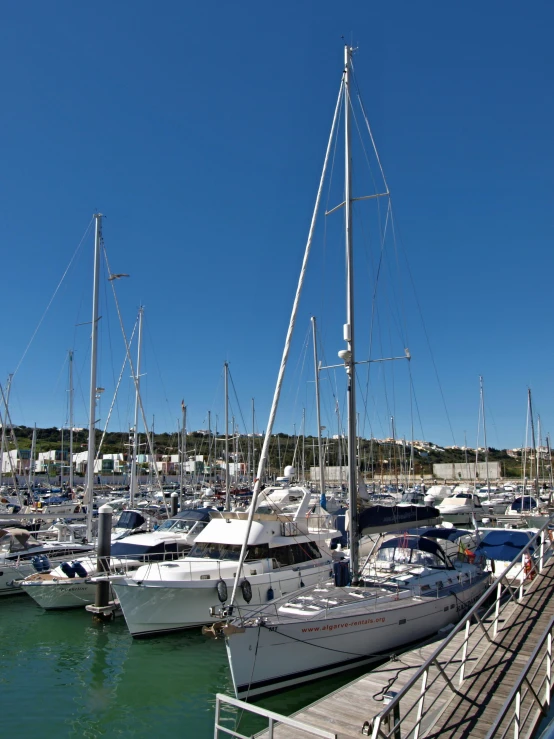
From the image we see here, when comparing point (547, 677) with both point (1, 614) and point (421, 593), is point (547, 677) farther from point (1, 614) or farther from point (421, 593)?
point (1, 614)

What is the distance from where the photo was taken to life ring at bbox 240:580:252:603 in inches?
601

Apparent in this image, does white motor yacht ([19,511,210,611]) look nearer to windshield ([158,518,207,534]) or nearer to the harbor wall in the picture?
windshield ([158,518,207,534])

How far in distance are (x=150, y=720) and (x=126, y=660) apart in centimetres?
395

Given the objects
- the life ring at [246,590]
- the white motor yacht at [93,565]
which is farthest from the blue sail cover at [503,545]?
the white motor yacht at [93,565]

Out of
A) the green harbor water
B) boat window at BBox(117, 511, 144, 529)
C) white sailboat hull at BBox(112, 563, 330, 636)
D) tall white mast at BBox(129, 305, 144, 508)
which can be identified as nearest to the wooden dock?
the green harbor water

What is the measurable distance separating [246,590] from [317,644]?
10.6ft

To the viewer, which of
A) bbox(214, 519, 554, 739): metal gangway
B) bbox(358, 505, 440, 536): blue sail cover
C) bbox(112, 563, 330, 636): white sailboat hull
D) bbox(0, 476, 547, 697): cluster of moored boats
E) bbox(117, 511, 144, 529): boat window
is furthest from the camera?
bbox(117, 511, 144, 529): boat window

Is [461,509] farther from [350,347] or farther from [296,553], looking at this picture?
[350,347]

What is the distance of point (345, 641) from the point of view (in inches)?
516

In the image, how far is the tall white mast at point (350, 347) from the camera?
51.4ft

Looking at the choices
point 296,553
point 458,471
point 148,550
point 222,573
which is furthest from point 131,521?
point 458,471

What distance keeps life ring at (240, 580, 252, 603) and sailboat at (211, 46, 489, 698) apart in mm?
431

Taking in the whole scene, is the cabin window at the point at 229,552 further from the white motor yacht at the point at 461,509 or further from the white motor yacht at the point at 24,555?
the white motor yacht at the point at 461,509

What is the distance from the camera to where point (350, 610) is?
1357cm
